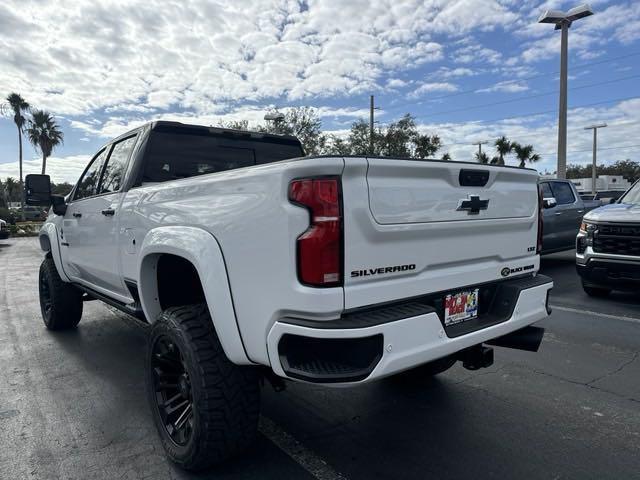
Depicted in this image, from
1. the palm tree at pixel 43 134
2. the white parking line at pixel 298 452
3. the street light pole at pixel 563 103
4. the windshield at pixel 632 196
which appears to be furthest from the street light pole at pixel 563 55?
the palm tree at pixel 43 134

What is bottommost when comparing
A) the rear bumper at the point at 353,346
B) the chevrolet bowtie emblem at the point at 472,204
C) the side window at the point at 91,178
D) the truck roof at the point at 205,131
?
the rear bumper at the point at 353,346

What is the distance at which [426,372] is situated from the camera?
367cm

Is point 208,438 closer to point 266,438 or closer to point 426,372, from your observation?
point 266,438

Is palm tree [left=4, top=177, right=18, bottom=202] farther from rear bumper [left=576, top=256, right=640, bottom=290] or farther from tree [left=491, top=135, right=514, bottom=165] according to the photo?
rear bumper [left=576, top=256, right=640, bottom=290]

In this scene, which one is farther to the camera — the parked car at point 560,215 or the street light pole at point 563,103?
the street light pole at point 563,103

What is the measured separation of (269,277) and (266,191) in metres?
0.38

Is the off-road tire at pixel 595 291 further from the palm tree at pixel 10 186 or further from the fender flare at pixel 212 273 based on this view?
the palm tree at pixel 10 186

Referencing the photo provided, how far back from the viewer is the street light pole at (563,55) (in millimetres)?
18188

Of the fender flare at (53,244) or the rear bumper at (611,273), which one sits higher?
the fender flare at (53,244)

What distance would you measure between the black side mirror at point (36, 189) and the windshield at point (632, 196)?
7.48m

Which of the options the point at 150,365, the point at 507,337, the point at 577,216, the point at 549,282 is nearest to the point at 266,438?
the point at 150,365

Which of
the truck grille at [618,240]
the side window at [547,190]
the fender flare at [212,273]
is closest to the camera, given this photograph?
the fender flare at [212,273]

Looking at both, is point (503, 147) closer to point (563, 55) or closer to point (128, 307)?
point (563, 55)

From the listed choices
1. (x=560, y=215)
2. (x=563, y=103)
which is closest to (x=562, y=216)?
(x=560, y=215)
